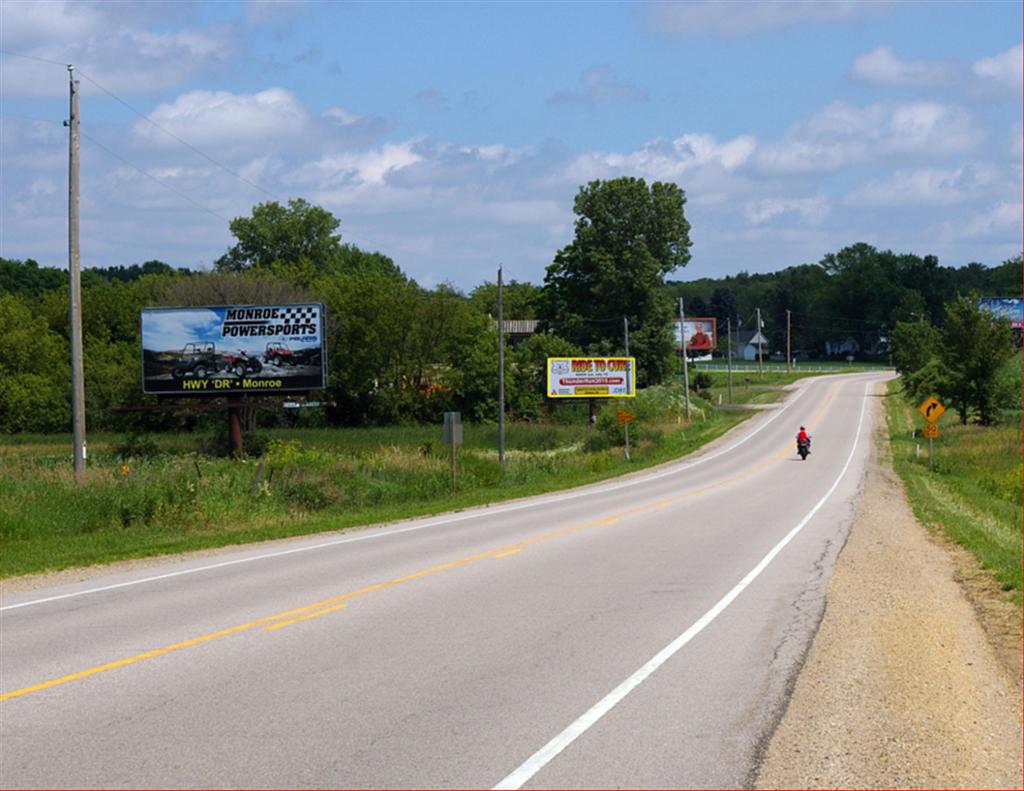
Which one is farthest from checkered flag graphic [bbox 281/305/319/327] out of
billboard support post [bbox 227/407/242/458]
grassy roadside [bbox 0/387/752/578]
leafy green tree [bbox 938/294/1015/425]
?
leafy green tree [bbox 938/294/1015/425]

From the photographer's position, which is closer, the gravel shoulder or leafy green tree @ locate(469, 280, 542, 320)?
the gravel shoulder

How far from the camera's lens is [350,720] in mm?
8648

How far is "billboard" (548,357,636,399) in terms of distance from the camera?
75.6m

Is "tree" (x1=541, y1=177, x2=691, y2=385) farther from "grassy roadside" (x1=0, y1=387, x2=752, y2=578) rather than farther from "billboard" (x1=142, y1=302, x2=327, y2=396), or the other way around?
"billboard" (x1=142, y1=302, x2=327, y2=396)

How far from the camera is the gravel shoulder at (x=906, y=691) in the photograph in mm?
7500

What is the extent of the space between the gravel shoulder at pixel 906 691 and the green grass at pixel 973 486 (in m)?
1.23

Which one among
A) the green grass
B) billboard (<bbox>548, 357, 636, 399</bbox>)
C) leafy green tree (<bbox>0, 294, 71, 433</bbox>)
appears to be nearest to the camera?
the green grass

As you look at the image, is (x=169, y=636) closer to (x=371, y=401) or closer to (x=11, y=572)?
(x=11, y=572)

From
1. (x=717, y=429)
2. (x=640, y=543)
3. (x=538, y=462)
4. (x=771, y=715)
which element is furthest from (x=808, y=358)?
(x=771, y=715)

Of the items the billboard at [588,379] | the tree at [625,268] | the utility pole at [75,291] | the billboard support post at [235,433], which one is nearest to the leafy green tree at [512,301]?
the tree at [625,268]

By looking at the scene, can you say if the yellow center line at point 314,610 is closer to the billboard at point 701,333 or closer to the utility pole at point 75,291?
the utility pole at point 75,291

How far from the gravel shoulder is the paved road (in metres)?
0.31

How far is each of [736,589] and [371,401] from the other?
74599 mm

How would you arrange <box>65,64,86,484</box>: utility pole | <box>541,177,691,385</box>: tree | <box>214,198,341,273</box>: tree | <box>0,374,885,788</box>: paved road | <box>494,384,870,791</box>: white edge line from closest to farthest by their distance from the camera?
<box>494,384,870,791</box>: white edge line → <box>0,374,885,788</box>: paved road → <box>65,64,86,484</box>: utility pole → <box>541,177,691,385</box>: tree → <box>214,198,341,273</box>: tree
